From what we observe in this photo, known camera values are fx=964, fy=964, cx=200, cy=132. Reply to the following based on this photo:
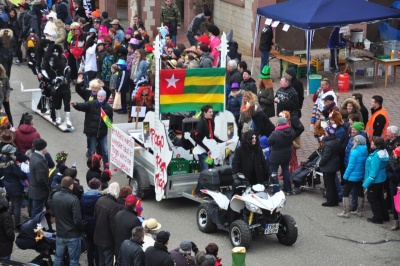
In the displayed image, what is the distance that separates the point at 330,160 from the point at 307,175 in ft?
3.21

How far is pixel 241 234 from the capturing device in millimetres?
13602

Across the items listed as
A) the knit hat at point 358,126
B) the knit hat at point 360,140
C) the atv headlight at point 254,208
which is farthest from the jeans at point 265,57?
the atv headlight at point 254,208

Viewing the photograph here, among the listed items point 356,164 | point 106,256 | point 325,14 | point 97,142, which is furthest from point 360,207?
point 325,14

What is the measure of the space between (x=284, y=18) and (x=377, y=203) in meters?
8.74

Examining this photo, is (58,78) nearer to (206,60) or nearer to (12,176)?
(206,60)

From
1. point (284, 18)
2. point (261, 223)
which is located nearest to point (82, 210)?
point (261, 223)

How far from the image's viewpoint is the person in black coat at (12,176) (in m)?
14.4

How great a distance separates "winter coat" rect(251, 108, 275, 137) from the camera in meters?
16.6

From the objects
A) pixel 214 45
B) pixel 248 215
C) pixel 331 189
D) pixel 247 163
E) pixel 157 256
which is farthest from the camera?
pixel 214 45

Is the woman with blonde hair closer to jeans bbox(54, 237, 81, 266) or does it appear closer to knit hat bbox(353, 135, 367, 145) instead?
knit hat bbox(353, 135, 367, 145)

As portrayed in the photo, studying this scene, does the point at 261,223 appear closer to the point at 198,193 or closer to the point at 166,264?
the point at 198,193

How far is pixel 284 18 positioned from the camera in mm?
22672

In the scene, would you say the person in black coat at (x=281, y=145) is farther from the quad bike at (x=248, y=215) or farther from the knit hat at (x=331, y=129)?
the quad bike at (x=248, y=215)

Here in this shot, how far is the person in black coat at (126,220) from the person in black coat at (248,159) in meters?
2.72
